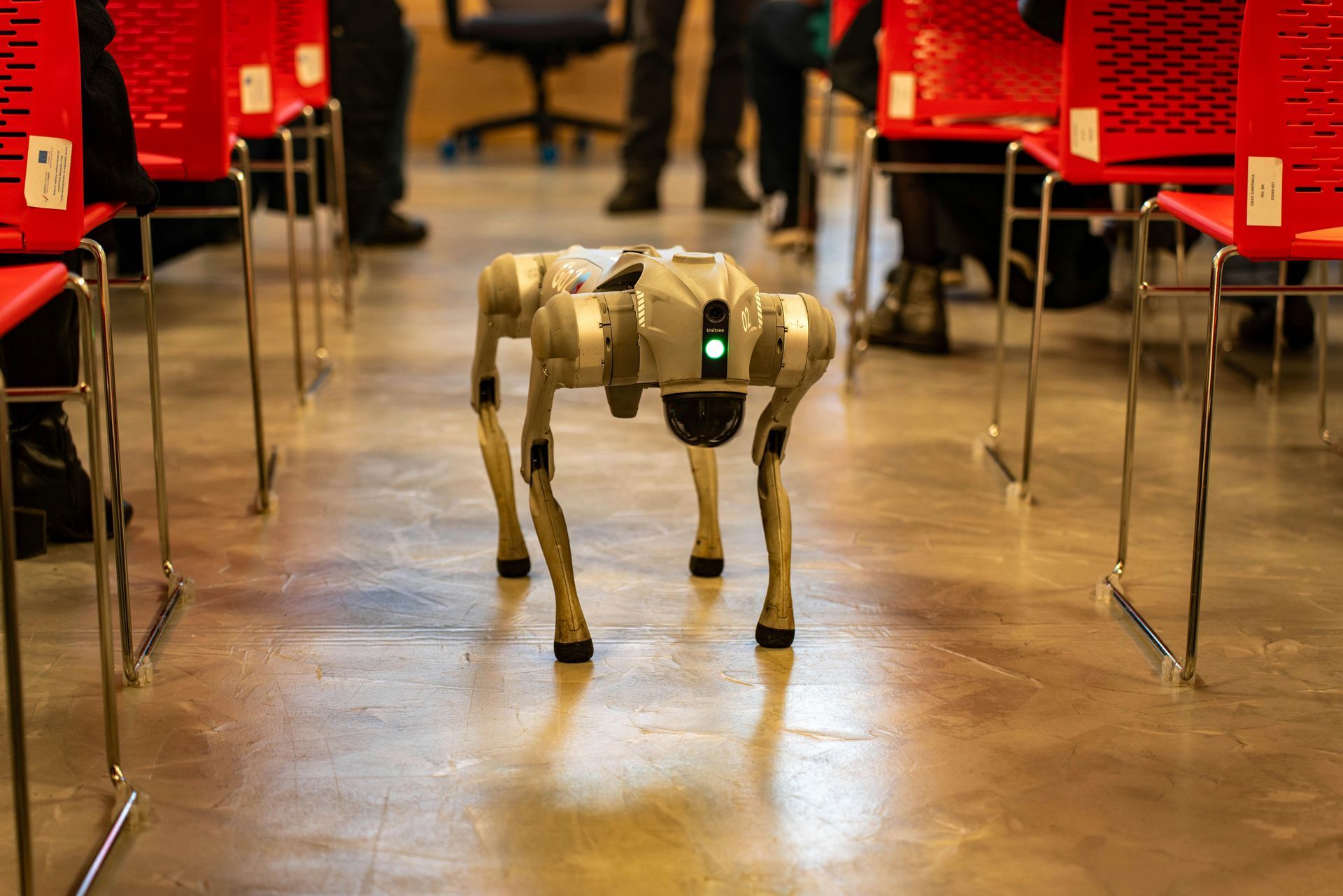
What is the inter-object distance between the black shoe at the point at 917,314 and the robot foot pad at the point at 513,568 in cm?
179

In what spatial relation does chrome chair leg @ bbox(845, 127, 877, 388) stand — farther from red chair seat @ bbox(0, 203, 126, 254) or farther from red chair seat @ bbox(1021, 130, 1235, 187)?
red chair seat @ bbox(0, 203, 126, 254)

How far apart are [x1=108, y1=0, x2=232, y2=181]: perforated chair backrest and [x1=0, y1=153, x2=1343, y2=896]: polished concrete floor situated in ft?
1.96

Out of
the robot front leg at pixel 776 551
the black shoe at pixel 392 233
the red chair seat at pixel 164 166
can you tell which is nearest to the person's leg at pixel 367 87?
the black shoe at pixel 392 233

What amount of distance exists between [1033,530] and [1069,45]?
79cm

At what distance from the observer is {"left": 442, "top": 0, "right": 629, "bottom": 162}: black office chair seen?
7230 mm

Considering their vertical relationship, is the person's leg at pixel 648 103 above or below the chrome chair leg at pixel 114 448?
above

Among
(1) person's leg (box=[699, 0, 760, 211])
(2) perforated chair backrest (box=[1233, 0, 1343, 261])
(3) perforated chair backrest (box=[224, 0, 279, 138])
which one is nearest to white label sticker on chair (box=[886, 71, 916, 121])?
(3) perforated chair backrest (box=[224, 0, 279, 138])

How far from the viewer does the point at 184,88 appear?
2.33 m

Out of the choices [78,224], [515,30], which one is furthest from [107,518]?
[515,30]

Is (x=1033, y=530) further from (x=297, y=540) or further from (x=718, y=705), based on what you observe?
(x=297, y=540)

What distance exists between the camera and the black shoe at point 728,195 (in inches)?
234

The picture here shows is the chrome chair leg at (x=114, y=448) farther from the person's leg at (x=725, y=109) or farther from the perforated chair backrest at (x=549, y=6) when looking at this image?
the perforated chair backrest at (x=549, y=6)

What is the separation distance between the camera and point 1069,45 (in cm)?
242

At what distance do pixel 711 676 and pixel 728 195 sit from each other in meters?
4.26
